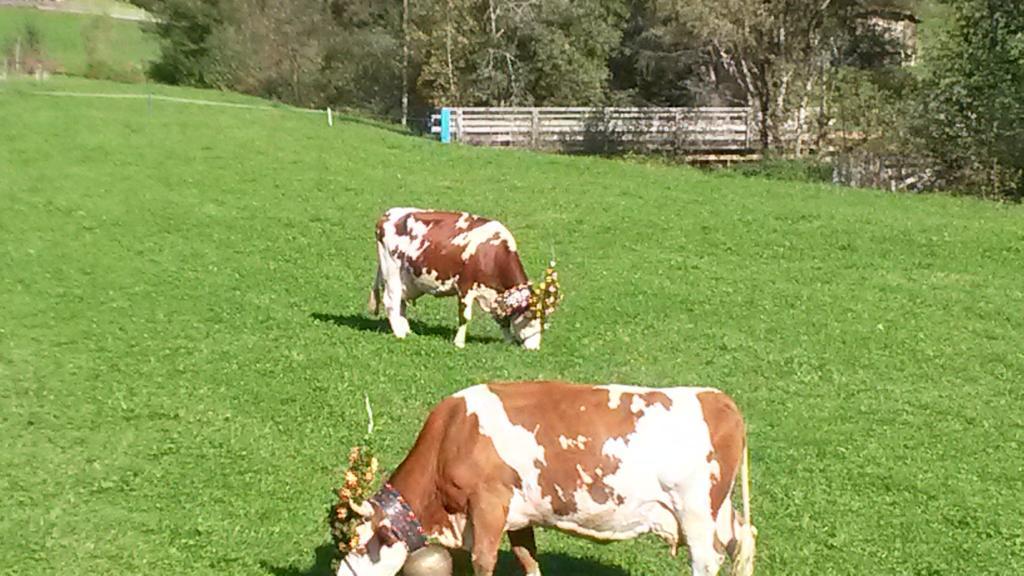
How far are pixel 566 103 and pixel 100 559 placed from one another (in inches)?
1733

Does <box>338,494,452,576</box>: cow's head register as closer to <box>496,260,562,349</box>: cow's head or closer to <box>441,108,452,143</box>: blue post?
<box>496,260,562,349</box>: cow's head

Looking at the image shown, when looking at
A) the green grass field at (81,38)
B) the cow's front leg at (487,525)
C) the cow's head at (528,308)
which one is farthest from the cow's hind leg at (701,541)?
the green grass field at (81,38)

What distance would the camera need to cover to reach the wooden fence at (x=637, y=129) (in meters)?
47.9

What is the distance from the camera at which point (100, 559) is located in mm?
10242

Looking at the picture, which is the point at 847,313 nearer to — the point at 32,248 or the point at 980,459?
the point at 980,459

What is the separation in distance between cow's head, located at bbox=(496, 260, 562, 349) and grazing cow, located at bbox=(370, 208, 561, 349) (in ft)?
0.05

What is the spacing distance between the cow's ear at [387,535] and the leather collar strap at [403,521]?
0.07ft

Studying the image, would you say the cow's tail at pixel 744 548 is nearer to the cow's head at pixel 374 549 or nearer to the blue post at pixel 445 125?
the cow's head at pixel 374 549

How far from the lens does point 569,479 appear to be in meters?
8.12

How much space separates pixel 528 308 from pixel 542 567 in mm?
7146

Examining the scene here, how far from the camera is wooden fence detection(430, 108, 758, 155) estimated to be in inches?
1885

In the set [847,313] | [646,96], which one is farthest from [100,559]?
[646,96]

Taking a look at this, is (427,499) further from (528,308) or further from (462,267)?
(462,267)

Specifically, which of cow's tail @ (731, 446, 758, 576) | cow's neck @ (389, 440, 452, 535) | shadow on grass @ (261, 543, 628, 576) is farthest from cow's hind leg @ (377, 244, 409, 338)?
A: cow's tail @ (731, 446, 758, 576)
